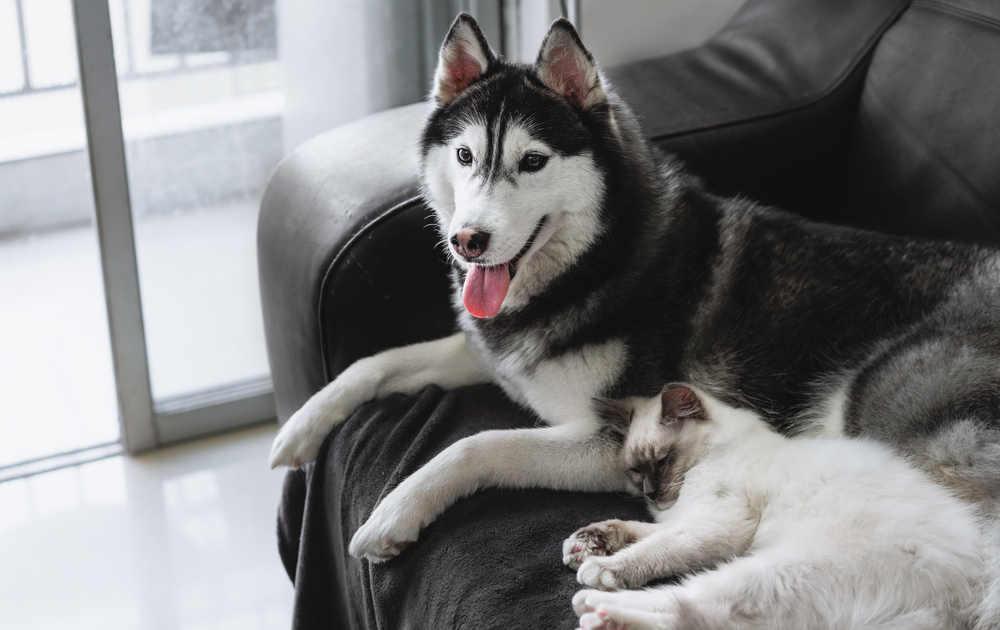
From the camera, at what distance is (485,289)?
1.38 m

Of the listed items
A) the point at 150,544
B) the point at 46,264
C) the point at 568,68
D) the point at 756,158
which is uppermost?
the point at 568,68

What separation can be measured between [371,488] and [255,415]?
4.65 feet

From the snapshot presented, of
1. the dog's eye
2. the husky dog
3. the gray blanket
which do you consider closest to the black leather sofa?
the gray blanket

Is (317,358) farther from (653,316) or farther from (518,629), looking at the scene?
(518,629)

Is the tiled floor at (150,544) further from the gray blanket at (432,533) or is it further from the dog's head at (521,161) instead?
the dog's head at (521,161)

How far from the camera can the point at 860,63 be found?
1.83 metres

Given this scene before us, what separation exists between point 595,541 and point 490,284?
43 cm

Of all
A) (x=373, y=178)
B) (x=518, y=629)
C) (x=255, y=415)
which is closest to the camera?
(x=518, y=629)

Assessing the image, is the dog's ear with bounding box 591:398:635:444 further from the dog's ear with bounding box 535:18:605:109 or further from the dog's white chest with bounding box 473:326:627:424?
the dog's ear with bounding box 535:18:605:109

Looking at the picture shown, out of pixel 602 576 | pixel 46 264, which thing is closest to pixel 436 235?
pixel 602 576

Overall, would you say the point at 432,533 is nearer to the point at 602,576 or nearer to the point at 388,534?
the point at 388,534

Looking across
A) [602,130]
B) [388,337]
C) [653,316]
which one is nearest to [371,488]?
[388,337]

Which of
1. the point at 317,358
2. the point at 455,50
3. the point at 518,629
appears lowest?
the point at 518,629

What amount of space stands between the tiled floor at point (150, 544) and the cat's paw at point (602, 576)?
1.11m
